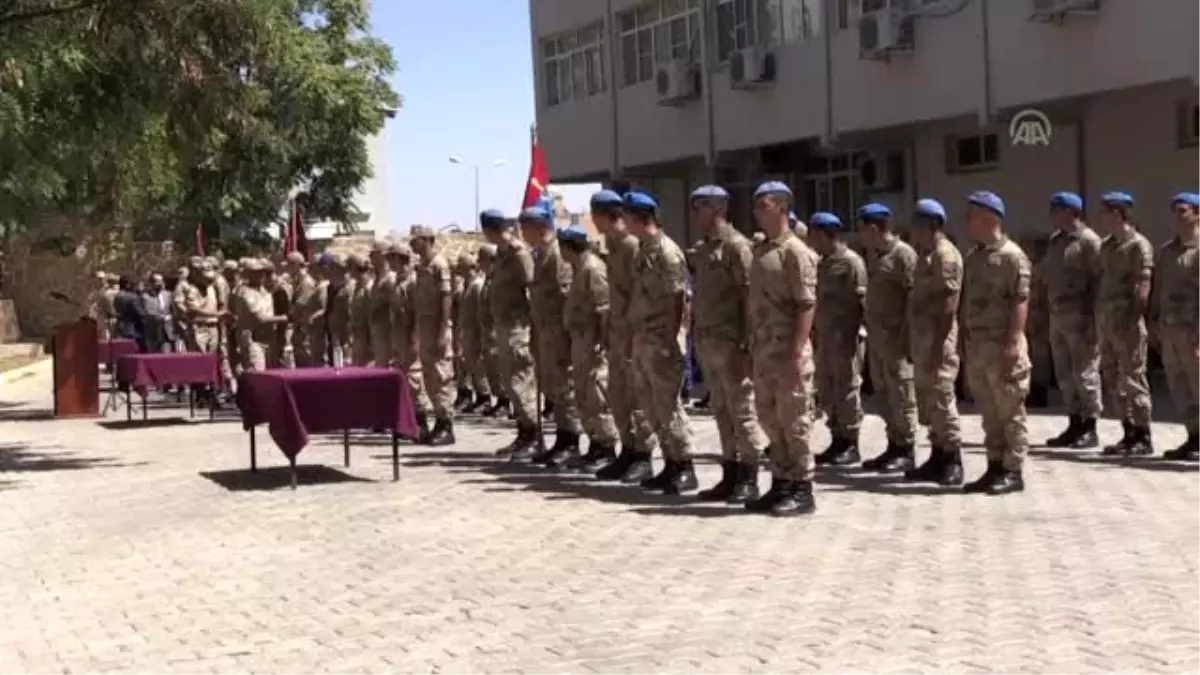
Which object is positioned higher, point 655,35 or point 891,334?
point 655,35

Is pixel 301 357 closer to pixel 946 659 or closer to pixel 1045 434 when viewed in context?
pixel 1045 434

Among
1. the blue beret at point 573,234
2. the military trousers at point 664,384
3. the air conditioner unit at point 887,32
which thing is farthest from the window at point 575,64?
the military trousers at point 664,384

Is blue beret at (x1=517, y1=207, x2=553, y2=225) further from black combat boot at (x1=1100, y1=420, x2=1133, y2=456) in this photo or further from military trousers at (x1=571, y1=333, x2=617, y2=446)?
black combat boot at (x1=1100, y1=420, x2=1133, y2=456)

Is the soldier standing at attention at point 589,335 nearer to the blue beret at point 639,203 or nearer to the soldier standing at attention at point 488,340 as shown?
the blue beret at point 639,203

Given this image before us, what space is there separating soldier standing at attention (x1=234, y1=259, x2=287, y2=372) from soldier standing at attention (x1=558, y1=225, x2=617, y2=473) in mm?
7604

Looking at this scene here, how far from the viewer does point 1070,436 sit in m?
12.7

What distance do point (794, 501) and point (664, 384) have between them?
1320mm

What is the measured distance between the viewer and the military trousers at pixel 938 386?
1061cm

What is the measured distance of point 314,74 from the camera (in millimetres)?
34125

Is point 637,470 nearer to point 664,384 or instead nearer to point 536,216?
point 664,384

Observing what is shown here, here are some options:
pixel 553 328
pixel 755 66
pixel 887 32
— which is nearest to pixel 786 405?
pixel 553 328

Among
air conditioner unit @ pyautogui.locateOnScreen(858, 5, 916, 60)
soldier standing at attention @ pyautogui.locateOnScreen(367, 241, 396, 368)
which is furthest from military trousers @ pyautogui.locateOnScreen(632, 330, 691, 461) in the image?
air conditioner unit @ pyautogui.locateOnScreen(858, 5, 916, 60)

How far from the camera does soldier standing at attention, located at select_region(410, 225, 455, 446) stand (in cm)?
1402

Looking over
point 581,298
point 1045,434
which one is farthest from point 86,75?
point 1045,434
